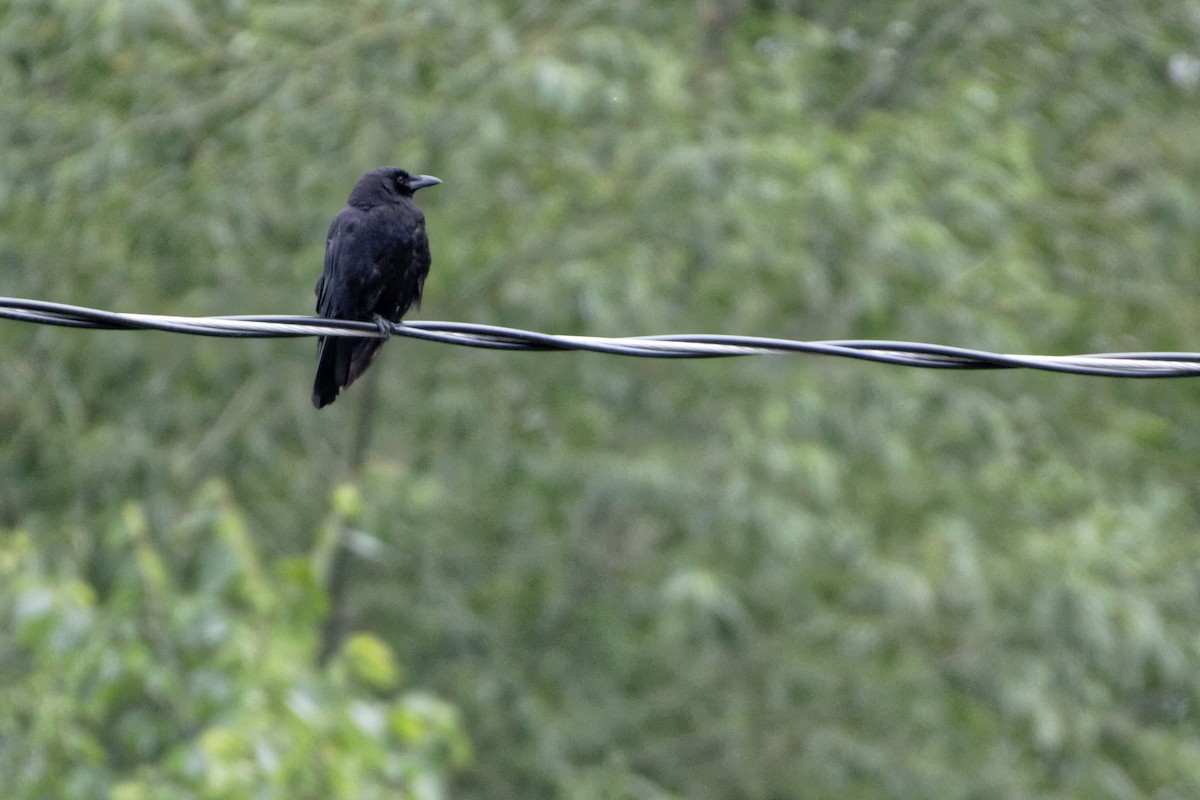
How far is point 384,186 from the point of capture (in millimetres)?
4770

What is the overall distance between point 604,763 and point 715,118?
3197mm

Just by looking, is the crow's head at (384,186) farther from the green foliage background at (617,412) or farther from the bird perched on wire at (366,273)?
the green foliage background at (617,412)

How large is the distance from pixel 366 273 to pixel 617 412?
367 cm

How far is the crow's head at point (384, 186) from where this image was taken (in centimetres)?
469

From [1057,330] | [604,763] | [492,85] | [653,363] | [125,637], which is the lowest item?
[604,763]

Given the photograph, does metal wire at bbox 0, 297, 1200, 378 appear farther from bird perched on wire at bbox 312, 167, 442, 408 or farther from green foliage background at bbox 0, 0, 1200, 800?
green foliage background at bbox 0, 0, 1200, 800

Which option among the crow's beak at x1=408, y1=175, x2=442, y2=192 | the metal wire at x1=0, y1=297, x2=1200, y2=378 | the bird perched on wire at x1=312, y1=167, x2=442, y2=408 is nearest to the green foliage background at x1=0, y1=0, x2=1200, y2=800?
the crow's beak at x1=408, y1=175, x2=442, y2=192

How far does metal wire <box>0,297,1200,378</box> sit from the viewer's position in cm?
291

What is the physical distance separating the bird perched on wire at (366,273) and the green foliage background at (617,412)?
2568 mm

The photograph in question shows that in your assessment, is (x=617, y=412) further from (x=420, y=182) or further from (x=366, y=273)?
(x=366, y=273)

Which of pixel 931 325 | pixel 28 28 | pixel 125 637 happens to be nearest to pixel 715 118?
pixel 931 325

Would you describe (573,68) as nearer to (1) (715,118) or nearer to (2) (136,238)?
(1) (715,118)

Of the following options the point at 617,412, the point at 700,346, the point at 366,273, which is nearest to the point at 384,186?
the point at 366,273

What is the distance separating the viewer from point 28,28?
25.9ft
